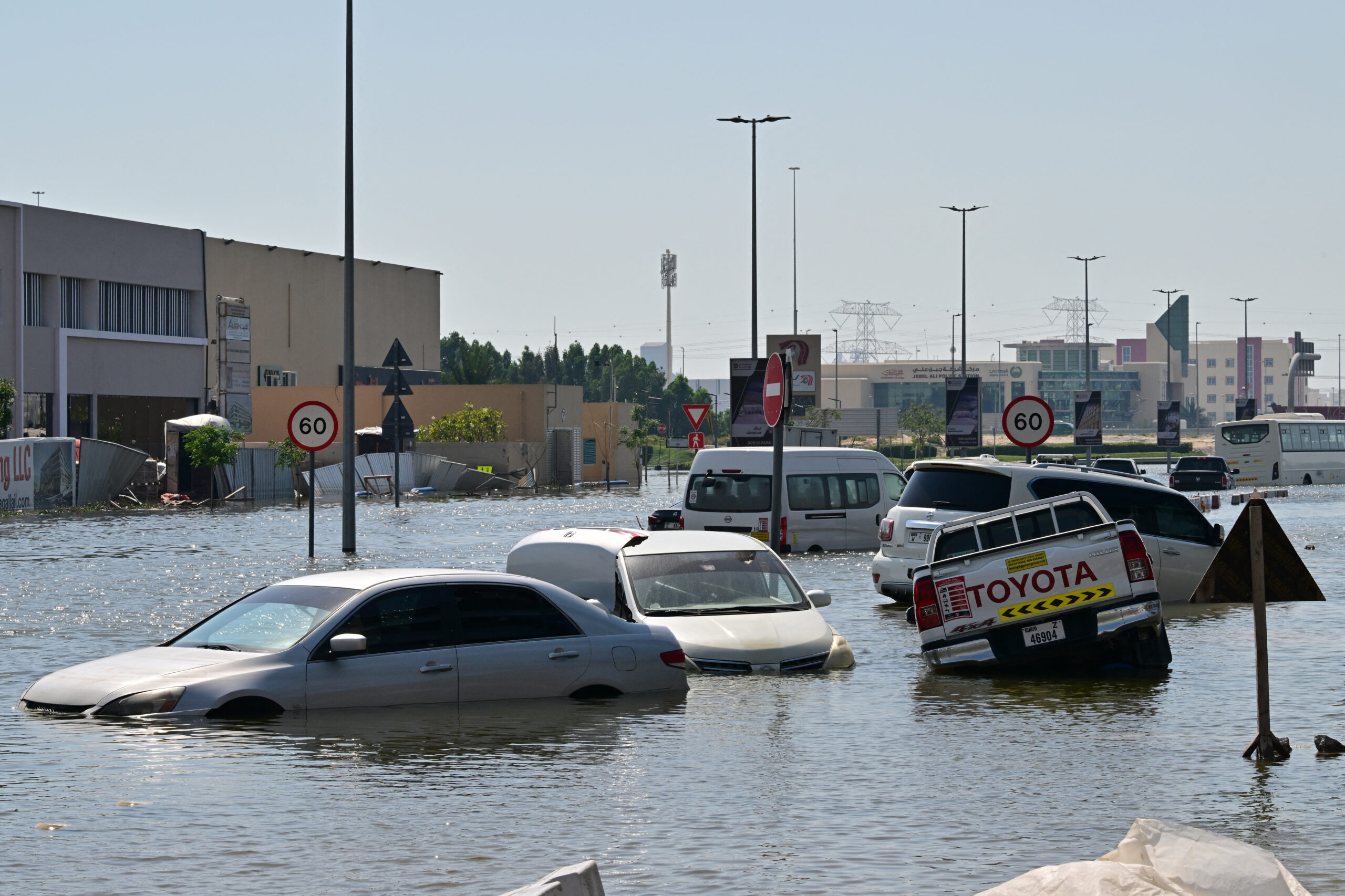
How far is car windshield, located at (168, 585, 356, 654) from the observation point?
10.8m

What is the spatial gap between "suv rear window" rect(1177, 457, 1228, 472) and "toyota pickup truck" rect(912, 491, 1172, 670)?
55057 millimetres

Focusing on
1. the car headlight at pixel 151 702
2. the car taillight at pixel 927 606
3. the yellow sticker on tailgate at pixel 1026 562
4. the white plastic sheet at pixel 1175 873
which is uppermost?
the yellow sticker on tailgate at pixel 1026 562

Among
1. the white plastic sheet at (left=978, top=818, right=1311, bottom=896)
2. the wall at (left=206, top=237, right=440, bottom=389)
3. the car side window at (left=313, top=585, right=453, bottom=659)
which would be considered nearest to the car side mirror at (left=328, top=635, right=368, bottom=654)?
the car side window at (left=313, top=585, right=453, bottom=659)

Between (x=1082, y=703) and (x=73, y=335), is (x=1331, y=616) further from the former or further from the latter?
(x=73, y=335)

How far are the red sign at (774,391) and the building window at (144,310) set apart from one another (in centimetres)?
5023

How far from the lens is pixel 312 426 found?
24.7 m

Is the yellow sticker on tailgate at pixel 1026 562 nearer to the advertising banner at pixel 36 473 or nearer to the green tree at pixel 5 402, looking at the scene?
the advertising banner at pixel 36 473

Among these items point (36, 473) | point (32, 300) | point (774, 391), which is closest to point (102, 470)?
point (36, 473)

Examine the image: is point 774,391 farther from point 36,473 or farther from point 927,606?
point 36,473

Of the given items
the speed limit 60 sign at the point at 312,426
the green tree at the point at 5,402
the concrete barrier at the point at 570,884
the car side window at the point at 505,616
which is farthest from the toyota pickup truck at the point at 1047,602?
the green tree at the point at 5,402

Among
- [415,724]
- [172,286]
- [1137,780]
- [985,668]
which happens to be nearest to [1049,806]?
[1137,780]

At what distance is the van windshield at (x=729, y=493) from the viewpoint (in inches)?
A: 989

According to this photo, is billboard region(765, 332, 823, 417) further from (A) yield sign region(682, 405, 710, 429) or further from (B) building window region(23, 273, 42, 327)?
(B) building window region(23, 273, 42, 327)

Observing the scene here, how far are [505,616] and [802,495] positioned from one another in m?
15.2
